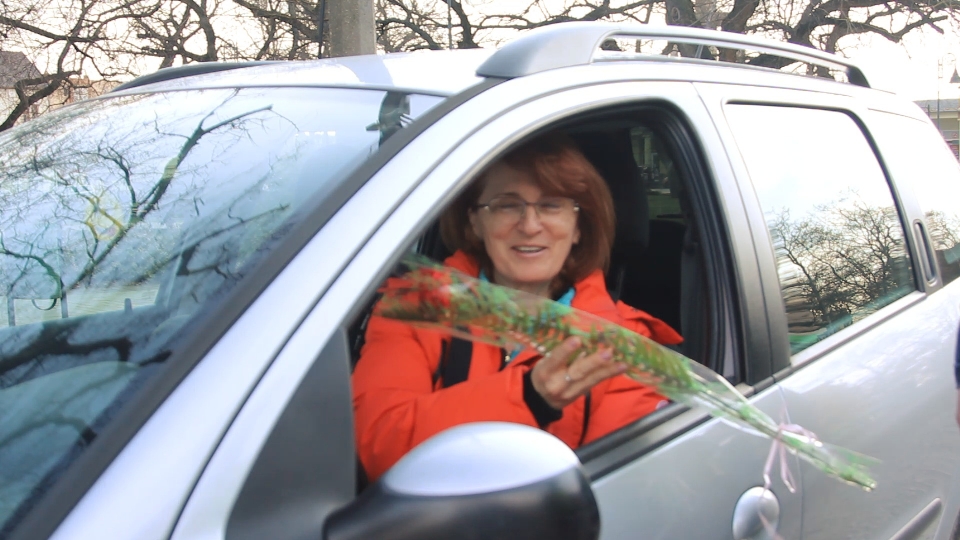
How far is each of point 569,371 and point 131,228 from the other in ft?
2.47

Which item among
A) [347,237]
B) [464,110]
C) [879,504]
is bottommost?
[879,504]

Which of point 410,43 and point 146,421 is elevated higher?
point 410,43

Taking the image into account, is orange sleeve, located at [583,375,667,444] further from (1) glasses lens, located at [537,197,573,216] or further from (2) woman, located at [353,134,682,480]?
(1) glasses lens, located at [537,197,573,216]

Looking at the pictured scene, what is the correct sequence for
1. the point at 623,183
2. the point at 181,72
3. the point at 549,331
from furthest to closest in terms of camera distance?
the point at 623,183
the point at 181,72
the point at 549,331

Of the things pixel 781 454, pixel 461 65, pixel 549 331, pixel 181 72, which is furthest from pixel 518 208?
pixel 181 72

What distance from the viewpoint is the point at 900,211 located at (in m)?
2.40

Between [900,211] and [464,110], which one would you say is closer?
[464,110]

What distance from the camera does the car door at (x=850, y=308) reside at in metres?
1.77

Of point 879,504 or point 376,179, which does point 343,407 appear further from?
point 879,504

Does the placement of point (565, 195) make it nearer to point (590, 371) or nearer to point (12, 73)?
point (590, 371)

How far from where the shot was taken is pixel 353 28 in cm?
700

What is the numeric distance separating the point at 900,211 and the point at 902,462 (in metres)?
0.83

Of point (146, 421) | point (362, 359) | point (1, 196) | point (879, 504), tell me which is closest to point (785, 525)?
point (879, 504)

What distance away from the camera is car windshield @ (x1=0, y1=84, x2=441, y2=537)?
1.01 metres
